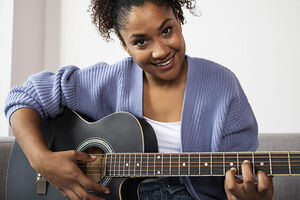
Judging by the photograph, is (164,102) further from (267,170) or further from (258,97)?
(258,97)

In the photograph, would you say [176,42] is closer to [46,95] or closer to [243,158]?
[243,158]

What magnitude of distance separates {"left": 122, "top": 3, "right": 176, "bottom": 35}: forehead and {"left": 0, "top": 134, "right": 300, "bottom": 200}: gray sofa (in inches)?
35.2

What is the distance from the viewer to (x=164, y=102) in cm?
122

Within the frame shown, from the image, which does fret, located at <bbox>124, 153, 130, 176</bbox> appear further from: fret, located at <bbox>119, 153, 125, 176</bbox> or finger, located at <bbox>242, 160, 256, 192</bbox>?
finger, located at <bbox>242, 160, 256, 192</bbox>

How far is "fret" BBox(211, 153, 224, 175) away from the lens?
3.00ft

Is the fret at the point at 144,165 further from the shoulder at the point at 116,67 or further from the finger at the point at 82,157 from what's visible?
the shoulder at the point at 116,67

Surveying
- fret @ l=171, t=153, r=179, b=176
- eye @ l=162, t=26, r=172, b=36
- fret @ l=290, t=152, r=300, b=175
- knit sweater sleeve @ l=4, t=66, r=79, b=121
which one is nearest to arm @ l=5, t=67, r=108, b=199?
knit sweater sleeve @ l=4, t=66, r=79, b=121

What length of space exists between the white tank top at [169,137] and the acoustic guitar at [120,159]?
0.07 metres

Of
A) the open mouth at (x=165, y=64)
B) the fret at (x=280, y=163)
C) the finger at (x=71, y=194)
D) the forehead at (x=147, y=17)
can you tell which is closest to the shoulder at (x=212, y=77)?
the open mouth at (x=165, y=64)

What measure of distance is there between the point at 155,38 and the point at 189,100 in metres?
0.24

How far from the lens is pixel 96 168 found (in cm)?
110

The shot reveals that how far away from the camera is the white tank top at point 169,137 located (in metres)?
1.16

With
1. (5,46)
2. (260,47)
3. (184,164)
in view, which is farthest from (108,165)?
(5,46)

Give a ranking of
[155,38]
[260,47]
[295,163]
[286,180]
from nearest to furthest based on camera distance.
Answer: [295,163], [155,38], [286,180], [260,47]
